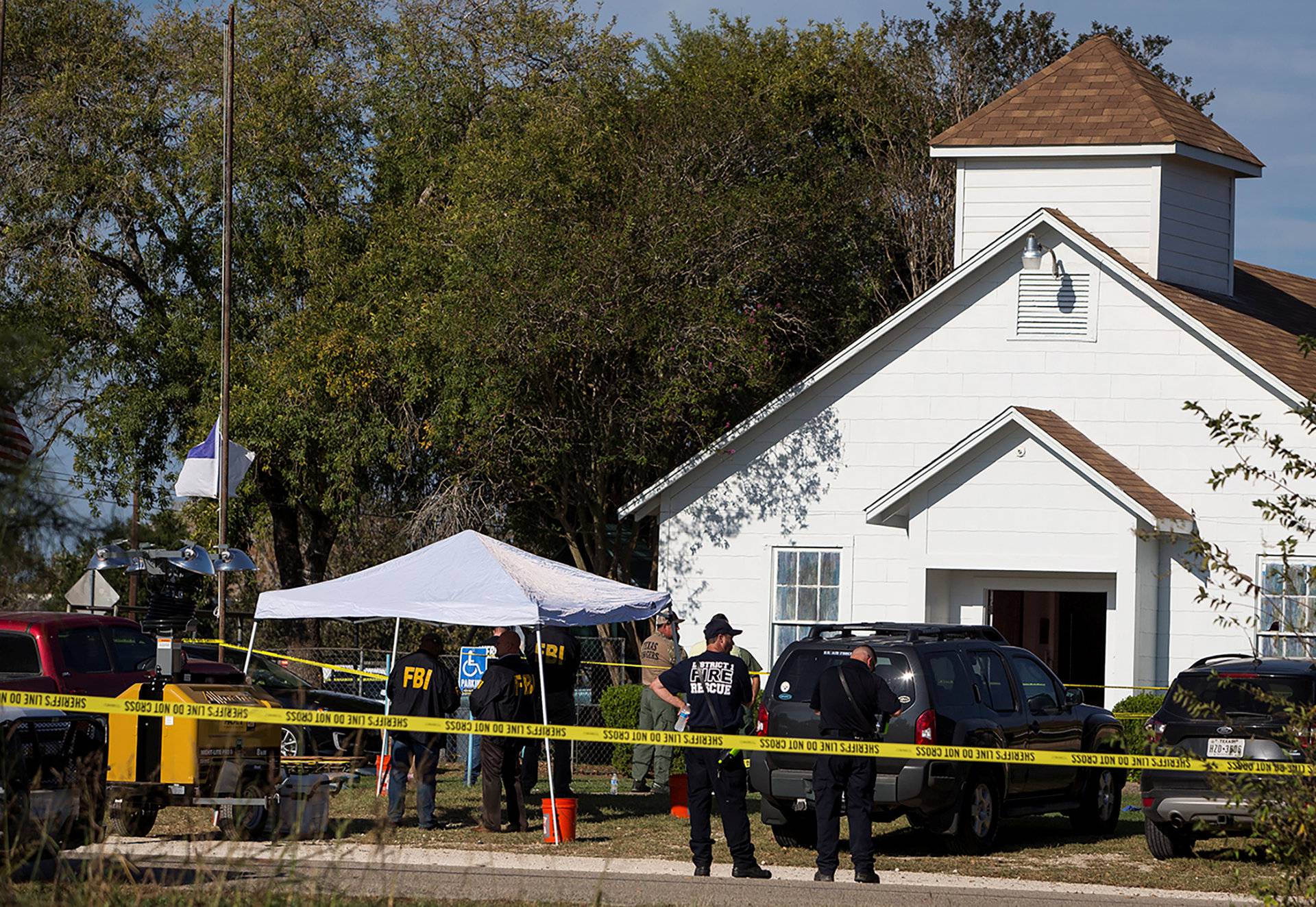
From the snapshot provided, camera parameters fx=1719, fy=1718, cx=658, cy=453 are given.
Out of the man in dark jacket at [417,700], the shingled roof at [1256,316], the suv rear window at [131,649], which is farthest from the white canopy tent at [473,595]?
the shingled roof at [1256,316]

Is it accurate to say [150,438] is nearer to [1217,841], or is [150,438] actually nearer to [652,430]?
[652,430]

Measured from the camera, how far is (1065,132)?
24.1m

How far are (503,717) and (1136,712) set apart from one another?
8177 millimetres

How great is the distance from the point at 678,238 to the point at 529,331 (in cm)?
250

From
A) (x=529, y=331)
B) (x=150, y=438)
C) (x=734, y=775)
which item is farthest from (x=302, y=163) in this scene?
(x=734, y=775)

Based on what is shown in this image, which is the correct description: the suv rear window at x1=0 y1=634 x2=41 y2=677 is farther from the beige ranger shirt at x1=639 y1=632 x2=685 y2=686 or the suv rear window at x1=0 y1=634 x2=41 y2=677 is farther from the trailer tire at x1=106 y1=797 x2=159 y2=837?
the beige ranger shirt at x1=639 y1=632 x2=685 y2=686

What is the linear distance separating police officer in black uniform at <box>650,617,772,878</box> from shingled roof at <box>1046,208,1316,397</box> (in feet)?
31.3

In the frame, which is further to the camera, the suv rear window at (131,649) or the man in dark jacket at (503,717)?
the suv rear window at (131,649)

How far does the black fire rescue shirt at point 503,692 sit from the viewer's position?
51.1 feet

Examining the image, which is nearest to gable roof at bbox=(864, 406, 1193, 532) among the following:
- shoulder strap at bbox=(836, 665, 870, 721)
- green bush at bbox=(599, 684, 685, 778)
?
green bush at bbox=(599, 684, 685, 778)

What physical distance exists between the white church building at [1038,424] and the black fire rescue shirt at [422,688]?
7.50 m

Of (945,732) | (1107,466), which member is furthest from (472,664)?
(1107,466)

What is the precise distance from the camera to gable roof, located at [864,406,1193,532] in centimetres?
2061

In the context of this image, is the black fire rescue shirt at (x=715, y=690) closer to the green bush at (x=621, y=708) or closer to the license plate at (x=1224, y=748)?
the license plate at (x=1224, y=748)
